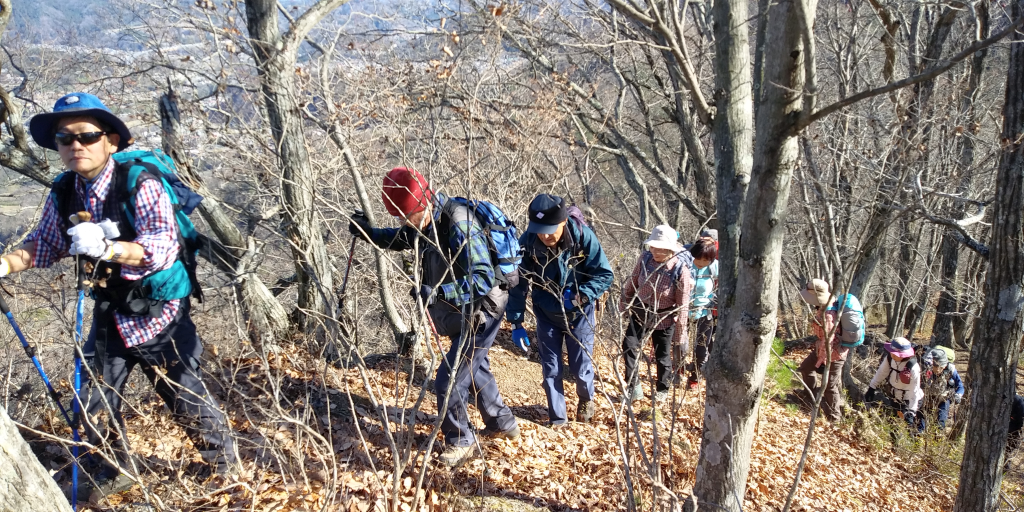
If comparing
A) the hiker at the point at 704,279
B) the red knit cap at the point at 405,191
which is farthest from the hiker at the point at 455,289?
the hiker at the point at 704,279

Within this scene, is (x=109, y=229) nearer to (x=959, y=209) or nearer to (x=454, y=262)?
(x=454, y=262)

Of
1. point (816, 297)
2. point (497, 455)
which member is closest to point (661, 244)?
point (816, 297)

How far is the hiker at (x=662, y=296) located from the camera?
439cm

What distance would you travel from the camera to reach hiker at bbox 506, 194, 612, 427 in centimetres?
392

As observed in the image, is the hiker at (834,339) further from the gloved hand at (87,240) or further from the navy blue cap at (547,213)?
the gloved hand at (87,240)

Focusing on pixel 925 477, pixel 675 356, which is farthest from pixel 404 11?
pixel 925 477

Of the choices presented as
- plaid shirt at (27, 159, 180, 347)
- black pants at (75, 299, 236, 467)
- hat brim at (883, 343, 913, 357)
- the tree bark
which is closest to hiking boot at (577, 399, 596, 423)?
black pants at (75, 299, 236, 467)

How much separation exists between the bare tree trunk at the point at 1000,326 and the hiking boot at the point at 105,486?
5.40 m

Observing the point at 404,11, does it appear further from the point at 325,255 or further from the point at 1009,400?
the point at 1009,400

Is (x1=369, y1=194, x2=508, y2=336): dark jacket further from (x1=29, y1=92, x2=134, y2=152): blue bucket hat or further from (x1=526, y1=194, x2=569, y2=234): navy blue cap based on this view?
(x1=29, y1=92, x2=134, y2=152): blue bucket hat

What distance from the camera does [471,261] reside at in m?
3.12

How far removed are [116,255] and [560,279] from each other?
2.64 metres

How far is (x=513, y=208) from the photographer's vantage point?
671 centimetres

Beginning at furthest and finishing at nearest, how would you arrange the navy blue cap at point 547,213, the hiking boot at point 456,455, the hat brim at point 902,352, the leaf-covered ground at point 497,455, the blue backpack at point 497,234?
the hat brim at point 902,352
the navy blue cap at point 547,213
the hiking boot at point 456,455
the blue backpack at point 497,234
the leaf-covered ground at point 497,455
